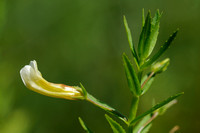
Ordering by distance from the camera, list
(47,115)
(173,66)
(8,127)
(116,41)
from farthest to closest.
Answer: (116,41)
(173,66)
(47,115)
(8,127)

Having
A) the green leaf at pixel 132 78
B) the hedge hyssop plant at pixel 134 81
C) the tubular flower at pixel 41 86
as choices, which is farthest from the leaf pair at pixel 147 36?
the tubular flower at pixel 41 86

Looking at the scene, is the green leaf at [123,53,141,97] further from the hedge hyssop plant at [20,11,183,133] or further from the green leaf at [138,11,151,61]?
the green leaf at [138,11,151,61]

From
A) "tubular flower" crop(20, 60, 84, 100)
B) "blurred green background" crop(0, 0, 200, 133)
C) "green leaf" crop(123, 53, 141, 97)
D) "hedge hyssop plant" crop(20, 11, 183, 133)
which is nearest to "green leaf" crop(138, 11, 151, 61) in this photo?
"hedge hyssop plant" crop(20, 11, 183, 133)

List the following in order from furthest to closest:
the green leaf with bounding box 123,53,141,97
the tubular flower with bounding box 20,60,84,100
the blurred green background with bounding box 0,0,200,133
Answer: the blurred green background with bounding box 0,0,200,133
the tubular flower with bounding box 20,60,84,100
the green leaf with bounding box 123,53,141,97

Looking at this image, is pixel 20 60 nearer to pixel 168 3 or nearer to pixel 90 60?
pixel 90 60

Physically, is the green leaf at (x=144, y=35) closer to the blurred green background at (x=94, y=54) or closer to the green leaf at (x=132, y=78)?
the green leaf at (x=132, y=78)

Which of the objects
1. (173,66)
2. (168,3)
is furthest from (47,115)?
(168,3)
